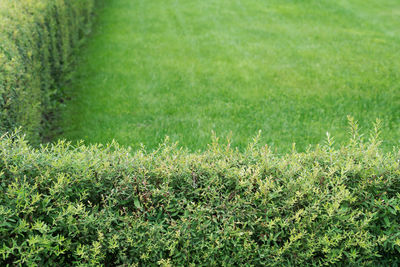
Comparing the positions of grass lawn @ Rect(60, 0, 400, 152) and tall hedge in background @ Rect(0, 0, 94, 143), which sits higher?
tall hedge in background @ Rect(0, 0, 94, 143)

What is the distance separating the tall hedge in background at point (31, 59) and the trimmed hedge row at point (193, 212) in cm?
226

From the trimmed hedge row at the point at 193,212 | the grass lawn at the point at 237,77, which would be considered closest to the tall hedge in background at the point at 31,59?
the grass lawn at the point at 237,77

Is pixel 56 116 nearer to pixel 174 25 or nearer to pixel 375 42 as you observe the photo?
pixel 174 25

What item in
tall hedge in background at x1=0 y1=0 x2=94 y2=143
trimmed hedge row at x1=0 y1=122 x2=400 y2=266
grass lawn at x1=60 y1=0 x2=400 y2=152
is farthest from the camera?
grass lawn at x1=60 y1=0 x2=400 y2=152

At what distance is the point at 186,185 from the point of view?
2.99 m

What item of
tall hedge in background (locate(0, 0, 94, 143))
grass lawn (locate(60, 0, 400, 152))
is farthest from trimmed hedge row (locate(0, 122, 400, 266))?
grass lawn (locate(60, 0, 400, 152))

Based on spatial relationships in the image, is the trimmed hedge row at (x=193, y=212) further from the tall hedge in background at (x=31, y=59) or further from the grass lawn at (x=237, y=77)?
the grass lawn at (x=237, y=77)

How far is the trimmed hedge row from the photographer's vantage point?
265 centimetres

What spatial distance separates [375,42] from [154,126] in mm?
7893

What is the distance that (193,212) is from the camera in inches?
110

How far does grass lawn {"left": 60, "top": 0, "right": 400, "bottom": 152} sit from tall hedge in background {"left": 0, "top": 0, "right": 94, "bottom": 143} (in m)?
0.68

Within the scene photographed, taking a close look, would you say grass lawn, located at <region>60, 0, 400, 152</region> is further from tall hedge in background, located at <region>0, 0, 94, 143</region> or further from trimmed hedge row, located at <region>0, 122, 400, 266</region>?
trimmed hedge row, located at <region>0, 122, 400, 266</region>

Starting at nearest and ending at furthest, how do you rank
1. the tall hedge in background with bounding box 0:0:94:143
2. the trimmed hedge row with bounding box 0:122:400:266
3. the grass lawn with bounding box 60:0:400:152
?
the trimmed hedge row with bounding box 0:122:400:266
the tall hedge in background with bounding box 0:0:94:143
the grass lawn with bounding box 60:0:400:152

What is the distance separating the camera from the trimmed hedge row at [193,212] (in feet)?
8.71
